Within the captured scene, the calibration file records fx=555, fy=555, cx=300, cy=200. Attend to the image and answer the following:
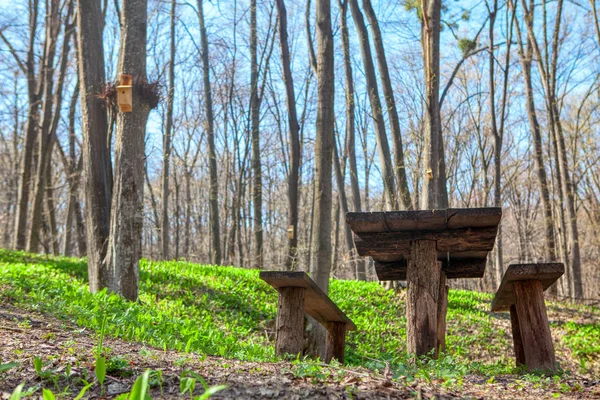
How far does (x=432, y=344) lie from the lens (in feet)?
17.6

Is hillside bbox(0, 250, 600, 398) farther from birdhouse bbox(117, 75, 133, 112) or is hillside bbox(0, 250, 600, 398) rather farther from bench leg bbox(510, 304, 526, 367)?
birdhouse bbox(117, 75, 133, 112)

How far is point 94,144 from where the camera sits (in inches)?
353

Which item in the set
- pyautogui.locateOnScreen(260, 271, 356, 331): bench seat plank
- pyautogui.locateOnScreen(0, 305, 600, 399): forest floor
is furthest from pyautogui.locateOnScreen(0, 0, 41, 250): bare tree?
pyautogui.locateOnScreen(0, 305, 600, 399): forest floor

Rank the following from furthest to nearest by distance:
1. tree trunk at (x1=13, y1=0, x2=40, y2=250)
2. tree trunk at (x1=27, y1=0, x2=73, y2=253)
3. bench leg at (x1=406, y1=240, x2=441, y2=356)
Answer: tree trunk at (x1=13, y1=0, x2=40, y2=250) → tree trunk at (x1=27, y1=0, x2=73, y2=253) → bench leg at (x1=406, y1=240, x2=441, y2=356)

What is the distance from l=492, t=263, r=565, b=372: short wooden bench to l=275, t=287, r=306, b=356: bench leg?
6.84 ft

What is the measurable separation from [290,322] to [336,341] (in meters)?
1.98

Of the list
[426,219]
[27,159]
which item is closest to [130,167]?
[426,219]

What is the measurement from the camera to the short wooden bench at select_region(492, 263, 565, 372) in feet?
17.5

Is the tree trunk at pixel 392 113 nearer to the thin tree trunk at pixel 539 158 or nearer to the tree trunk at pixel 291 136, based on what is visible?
the tree trunk at pixel 291 136

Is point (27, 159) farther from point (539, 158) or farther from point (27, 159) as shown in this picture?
point (539, 158)

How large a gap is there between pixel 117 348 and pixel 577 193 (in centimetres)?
2584

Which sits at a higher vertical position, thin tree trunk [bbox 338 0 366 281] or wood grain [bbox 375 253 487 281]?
thin tree trunk [bbox 338 0 366 281]

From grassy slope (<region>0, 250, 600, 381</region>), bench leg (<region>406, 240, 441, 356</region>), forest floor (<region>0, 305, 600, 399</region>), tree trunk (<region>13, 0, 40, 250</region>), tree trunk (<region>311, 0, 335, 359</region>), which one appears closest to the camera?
forest floor (<region>0, 305, 600, 399</region>)

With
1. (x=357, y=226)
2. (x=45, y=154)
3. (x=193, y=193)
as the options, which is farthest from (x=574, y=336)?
(x=193, y=193)
